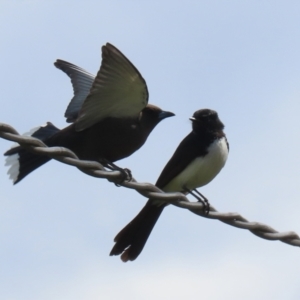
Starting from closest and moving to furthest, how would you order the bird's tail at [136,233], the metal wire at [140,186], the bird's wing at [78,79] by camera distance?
the metal wire at [140,186] < the bird's tail at [136,233] < the bird's wing at [78,79]

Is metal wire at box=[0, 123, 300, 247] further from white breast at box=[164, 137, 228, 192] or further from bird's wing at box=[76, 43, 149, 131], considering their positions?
white breast at box=[164, 137, 228, 192]

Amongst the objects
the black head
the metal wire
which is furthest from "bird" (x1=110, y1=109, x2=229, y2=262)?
the metal wire

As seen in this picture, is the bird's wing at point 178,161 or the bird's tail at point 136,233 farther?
the bird's wing at point 178,161

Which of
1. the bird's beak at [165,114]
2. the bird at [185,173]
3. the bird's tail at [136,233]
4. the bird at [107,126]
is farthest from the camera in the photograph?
the bird at [185,173]

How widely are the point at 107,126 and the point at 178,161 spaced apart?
144cm

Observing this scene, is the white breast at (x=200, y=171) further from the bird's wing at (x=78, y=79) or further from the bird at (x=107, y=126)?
the bird's wing at (x=78, y=79)

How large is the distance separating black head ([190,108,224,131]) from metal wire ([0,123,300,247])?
2877 mm

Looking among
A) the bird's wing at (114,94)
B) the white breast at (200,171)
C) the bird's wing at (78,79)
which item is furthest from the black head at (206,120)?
the bird's wing at (114,94)

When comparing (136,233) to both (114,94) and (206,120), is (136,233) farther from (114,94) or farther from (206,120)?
(114,94)

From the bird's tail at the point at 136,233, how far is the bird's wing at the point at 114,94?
4.43 feet

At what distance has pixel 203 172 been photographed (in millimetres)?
9055

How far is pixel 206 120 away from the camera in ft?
31.5

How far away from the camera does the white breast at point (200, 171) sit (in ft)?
29.7

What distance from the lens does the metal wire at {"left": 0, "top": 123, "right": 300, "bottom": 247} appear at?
507cm
